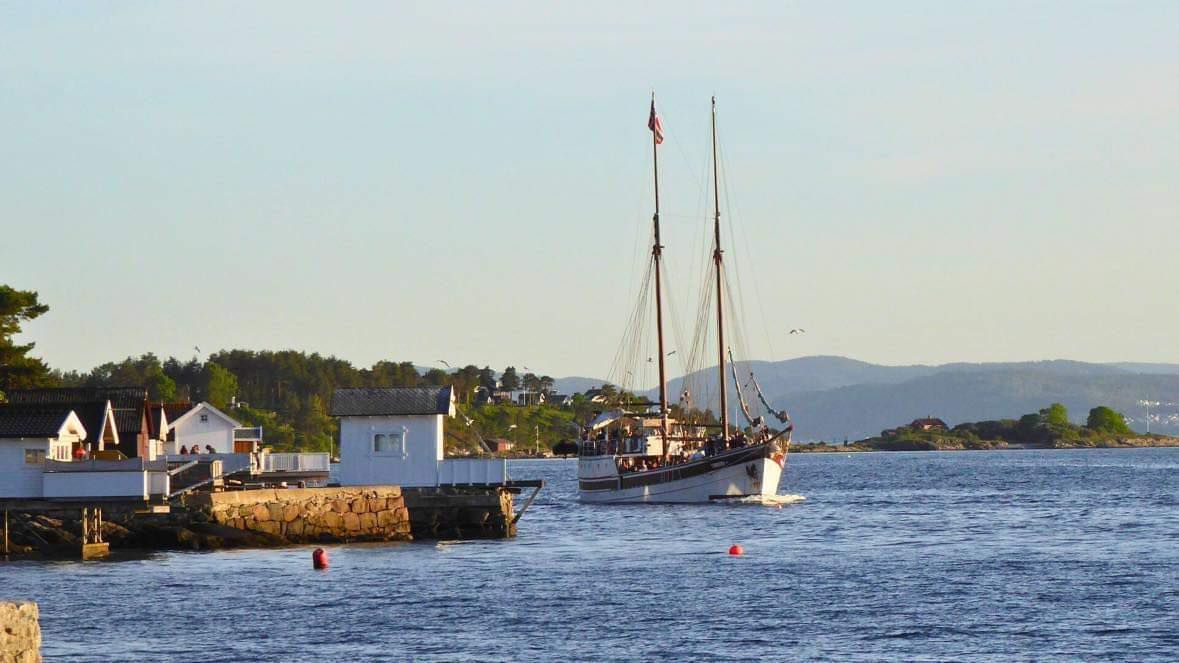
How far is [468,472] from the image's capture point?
71.3 metres

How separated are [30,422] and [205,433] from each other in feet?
101

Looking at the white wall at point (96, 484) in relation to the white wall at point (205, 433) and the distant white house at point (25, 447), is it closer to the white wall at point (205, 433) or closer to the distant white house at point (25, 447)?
the distant white house at point (25, 447)

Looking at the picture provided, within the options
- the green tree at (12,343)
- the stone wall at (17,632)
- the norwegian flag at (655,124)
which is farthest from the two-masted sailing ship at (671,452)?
the stone wall at (17,632)

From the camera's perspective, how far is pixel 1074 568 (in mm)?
59000

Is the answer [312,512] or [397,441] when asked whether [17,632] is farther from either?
[397,441]

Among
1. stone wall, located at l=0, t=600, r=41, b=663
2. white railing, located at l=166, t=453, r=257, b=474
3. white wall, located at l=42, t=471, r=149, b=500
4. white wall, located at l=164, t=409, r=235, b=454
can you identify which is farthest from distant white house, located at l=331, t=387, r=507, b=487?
stone wall, located at l=0, t=600, r=41, b=663

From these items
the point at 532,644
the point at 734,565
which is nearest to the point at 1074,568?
the point at 734,565

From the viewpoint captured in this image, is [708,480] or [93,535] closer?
[93,535]

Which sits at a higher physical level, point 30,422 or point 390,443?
point 30,422

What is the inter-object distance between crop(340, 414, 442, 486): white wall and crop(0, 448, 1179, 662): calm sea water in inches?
175

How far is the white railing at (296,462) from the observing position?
78.6 metres

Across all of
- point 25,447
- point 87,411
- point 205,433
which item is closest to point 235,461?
point 87,411

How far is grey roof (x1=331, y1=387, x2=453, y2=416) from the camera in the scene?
7044 cm

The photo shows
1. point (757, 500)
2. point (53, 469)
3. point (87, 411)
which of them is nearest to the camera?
point (53, 469)
